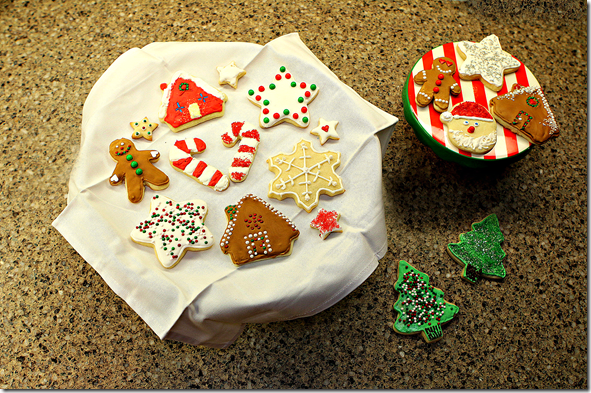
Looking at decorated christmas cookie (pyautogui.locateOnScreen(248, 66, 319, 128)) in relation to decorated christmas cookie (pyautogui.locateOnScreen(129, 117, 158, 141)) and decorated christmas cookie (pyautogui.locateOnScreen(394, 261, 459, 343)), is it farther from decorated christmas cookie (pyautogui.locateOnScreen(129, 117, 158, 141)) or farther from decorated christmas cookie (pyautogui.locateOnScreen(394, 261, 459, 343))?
decorated christmas cookie (pyautogui.locateOnScreen(394, 261, 459, 343))

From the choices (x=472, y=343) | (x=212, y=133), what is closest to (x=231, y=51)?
(x=212, y=133)

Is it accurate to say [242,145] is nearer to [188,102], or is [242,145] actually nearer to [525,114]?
[188,102]

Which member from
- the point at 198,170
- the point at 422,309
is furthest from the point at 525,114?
the point at 198,170

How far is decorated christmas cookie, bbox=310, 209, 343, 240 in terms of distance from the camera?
5.30ft

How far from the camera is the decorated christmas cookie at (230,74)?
6.14 ft

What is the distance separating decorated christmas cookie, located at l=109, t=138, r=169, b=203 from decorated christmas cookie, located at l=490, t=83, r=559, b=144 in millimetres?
1531

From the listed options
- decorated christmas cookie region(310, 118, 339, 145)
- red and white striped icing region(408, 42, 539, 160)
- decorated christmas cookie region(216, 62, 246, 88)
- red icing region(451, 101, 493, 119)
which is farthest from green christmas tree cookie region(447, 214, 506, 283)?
decorated christmas cookie region(216, 62, 246, 88)

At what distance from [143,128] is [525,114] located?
5.68 feet

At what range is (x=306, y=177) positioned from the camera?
5.58 feet

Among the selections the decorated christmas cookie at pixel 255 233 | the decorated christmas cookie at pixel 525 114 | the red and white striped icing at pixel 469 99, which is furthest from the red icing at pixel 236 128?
the decorated christmas cookie at pixel 525 114

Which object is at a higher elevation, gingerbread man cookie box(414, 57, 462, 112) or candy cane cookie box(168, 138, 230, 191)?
gingerbread man cookie box(414, 57, 462, 112)

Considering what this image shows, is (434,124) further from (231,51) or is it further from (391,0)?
(391,0)

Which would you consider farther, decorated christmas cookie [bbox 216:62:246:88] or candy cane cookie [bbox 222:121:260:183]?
decorated christmas cookie [bbox 216:62:246:88]

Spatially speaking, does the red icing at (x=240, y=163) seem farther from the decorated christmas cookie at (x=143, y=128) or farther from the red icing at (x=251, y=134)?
the decorated christmas cookie at (x=143, y=128)
